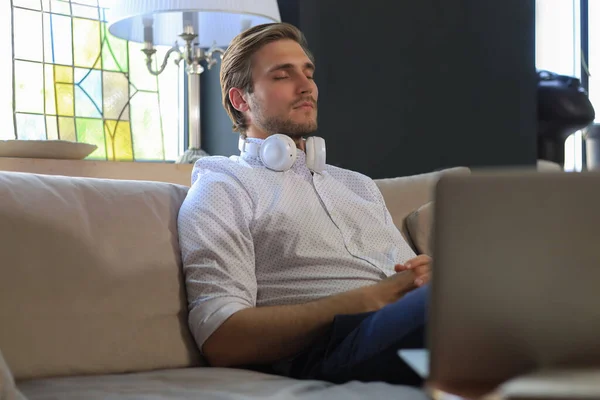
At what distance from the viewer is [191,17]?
105 inches

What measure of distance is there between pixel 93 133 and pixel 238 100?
961 millimetres

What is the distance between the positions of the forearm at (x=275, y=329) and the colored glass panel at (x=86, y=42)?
1690mm

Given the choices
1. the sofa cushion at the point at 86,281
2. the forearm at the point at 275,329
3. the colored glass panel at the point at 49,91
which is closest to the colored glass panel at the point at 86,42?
the colored glass panel at the point at 49,91

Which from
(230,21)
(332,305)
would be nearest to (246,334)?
(332,305)

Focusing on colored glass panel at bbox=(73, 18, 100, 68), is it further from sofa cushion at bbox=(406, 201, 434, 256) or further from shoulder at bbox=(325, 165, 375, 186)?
sofa cushion at bbox=(406, 201, 434, 256)

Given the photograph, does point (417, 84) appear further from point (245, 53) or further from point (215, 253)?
point (215, 253)

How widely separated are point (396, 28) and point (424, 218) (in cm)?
148

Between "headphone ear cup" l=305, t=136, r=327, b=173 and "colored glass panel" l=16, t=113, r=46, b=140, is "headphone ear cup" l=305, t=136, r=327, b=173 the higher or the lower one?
the lower one

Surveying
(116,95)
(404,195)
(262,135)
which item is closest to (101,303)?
(262,135)

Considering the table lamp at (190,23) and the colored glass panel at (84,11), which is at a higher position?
the colored glass panel at (84,11)

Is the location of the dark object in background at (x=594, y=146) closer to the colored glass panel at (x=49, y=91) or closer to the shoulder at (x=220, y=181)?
the shoulder at (x=220, y=181)

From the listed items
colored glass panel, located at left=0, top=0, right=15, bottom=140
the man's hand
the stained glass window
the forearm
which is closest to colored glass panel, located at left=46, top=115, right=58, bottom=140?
the stained glass window

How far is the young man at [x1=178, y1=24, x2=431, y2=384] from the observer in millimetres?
1471

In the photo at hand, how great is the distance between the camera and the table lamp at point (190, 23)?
2428 millimetres
